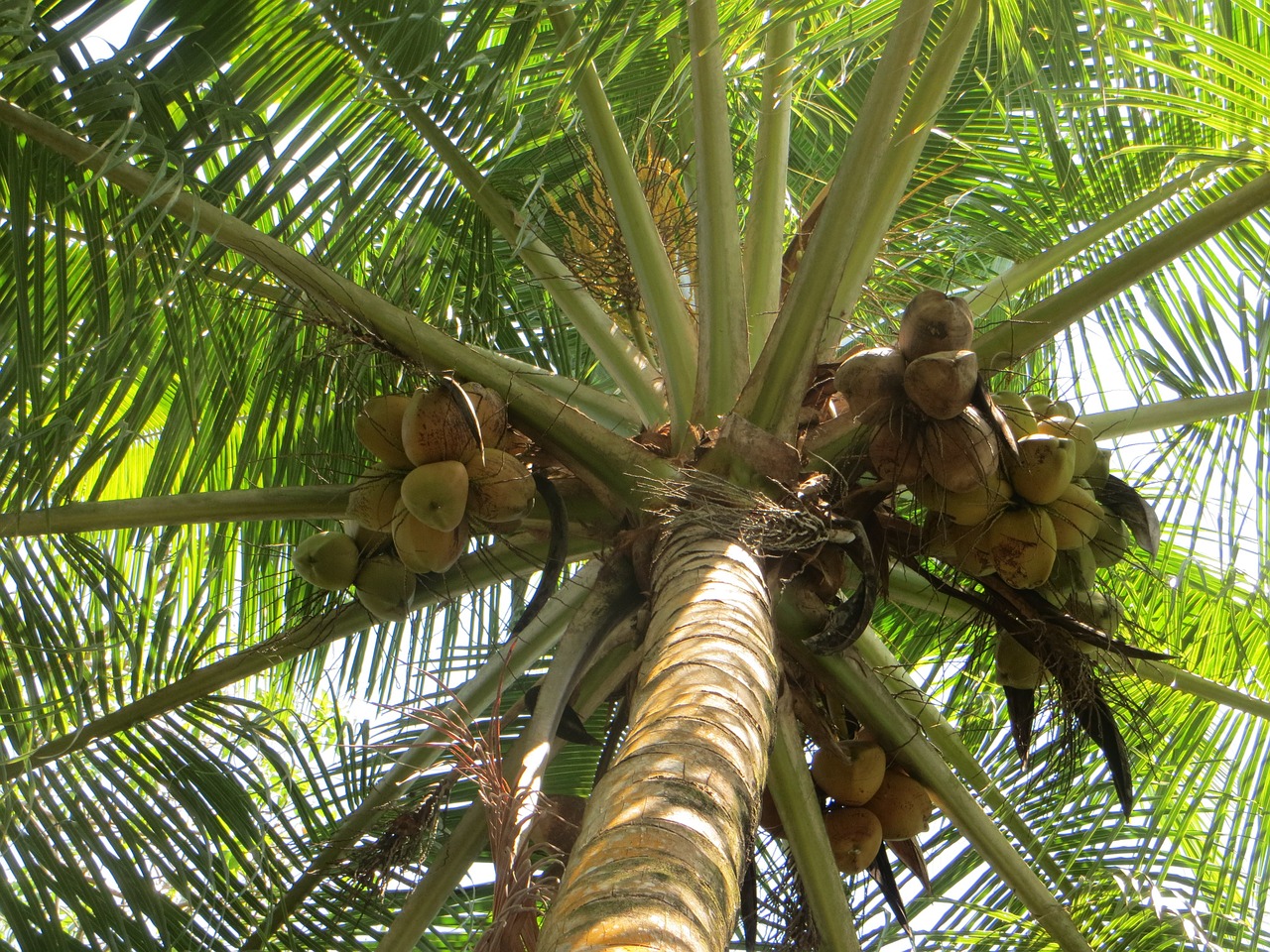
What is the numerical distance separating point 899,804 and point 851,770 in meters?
0.16

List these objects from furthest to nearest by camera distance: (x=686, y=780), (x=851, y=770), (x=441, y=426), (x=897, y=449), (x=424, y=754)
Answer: (x=424, y=754) < (x=851, y=770) < (x=441, y=426) < (x=897, y=449) < (x=686, y=780)

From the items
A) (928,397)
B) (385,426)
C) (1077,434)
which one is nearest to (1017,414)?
(1077,434)

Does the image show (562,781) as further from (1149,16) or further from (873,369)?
(1149,16)

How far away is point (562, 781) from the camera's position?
4.06 metres

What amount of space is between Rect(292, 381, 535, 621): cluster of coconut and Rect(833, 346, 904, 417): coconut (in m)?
0.66

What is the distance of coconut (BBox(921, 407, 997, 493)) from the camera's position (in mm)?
2258

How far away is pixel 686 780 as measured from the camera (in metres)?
1.46

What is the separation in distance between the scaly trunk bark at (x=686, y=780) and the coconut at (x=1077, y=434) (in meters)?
0.69

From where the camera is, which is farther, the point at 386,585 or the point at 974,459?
the point at 386,585

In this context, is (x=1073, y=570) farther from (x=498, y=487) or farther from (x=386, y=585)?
(x=386, y=585)

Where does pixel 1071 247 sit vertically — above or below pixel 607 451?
above

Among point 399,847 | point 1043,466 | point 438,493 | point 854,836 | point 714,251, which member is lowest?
point 399,847

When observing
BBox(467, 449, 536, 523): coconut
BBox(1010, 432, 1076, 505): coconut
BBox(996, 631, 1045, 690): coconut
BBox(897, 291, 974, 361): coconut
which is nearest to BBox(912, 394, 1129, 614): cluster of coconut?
BBox(1010, 432, 1076, 505): coconut

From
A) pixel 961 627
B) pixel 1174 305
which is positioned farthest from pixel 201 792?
pixel 1174 305
